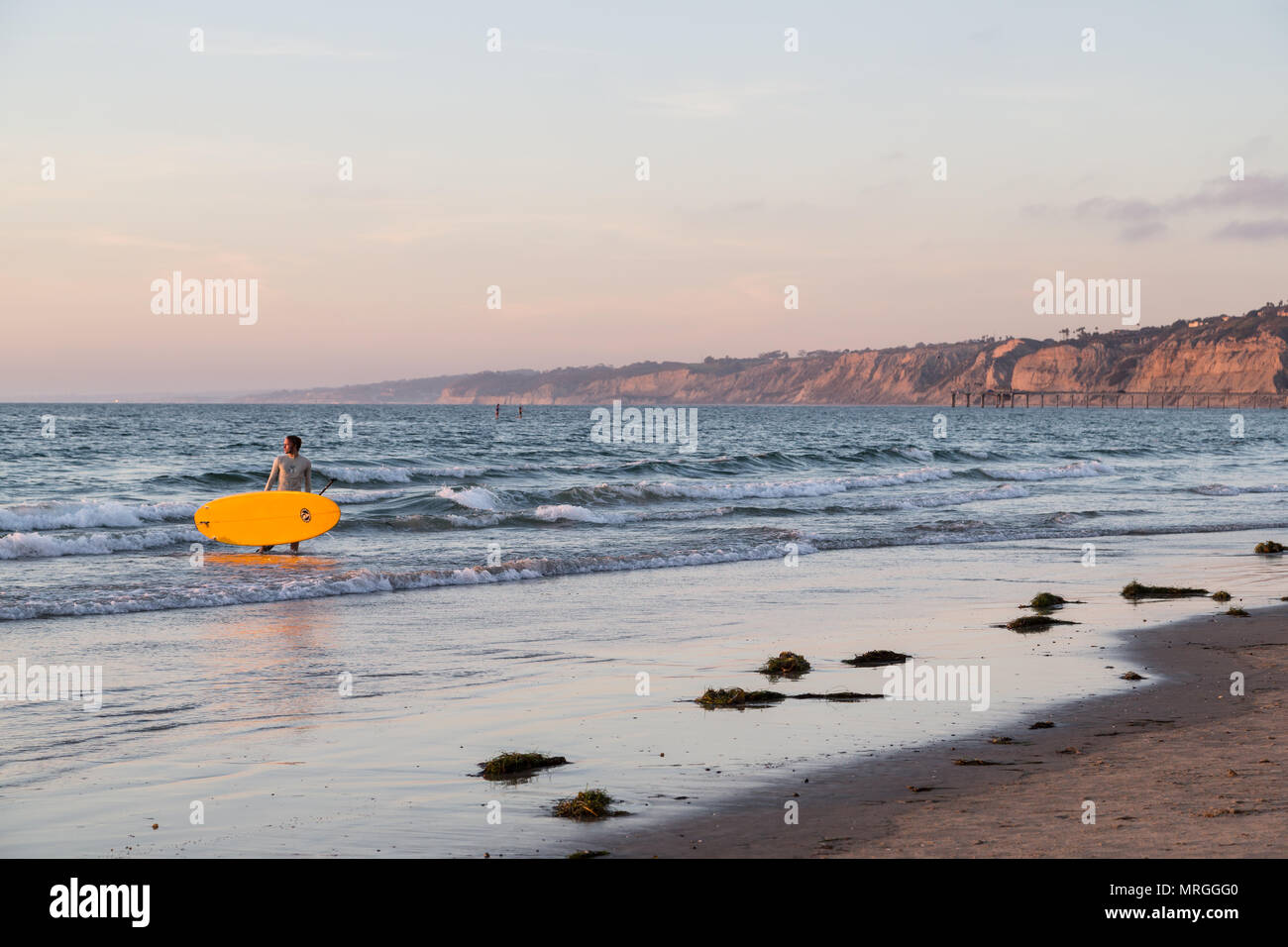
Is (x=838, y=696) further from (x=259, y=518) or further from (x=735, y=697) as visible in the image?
(x=259, y=518)

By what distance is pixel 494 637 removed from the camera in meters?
11.2

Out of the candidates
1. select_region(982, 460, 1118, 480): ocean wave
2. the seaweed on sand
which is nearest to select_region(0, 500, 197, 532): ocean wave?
the seaweed on sand

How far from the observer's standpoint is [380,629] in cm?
1171

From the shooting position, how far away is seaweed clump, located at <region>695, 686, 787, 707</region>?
321 inches

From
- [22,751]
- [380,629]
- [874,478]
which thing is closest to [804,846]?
[22,751]

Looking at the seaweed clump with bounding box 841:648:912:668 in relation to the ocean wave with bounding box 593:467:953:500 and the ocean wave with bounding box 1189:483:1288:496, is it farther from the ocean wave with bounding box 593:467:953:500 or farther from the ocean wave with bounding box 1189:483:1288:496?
the ocean wave with bounding box 1189:483:1288:496

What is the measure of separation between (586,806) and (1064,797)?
7.88ft

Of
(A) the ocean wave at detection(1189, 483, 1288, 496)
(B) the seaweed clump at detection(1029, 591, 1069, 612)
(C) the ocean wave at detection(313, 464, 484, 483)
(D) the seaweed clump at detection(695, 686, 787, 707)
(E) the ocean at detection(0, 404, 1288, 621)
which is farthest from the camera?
(C) the ocean wave at detection(313, 464, 484, 483)

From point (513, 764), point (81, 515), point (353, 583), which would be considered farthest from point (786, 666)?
point (81, 515)

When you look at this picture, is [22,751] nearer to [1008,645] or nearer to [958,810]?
[958,810]

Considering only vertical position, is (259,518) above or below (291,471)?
below

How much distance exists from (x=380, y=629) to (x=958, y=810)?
24.3 ft

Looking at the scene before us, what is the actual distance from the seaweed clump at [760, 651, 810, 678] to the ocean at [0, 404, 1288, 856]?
0.42 ft
